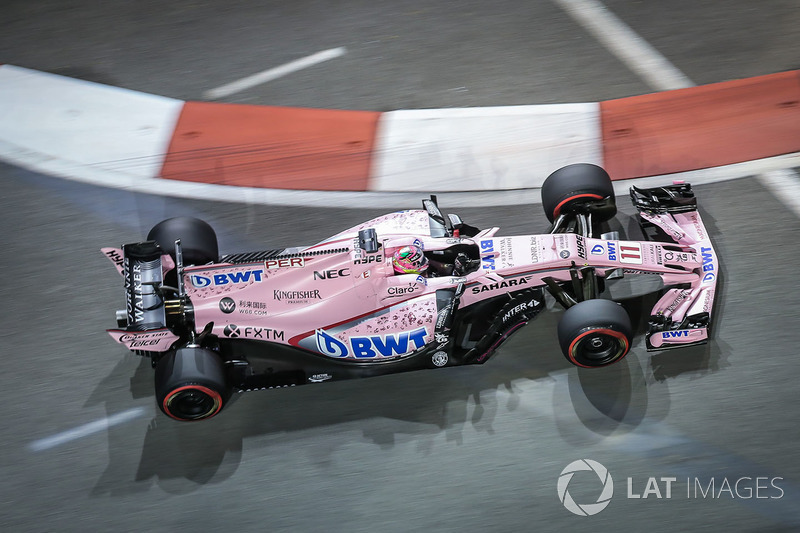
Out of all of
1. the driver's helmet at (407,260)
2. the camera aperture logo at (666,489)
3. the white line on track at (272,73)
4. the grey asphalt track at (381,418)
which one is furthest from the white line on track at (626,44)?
the camera aperture logo at (666,489)

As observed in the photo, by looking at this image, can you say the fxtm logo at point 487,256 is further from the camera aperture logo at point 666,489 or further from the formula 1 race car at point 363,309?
the camera aperture logo at point 666,489

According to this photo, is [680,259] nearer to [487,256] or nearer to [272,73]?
[487,256]

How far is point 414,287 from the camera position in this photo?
5371 millimetres

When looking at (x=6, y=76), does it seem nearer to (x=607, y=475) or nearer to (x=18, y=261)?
(x=18, y=261)

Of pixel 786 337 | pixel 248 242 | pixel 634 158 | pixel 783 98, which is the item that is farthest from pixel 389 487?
pixel 783 98

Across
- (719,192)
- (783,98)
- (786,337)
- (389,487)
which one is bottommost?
(389,487)

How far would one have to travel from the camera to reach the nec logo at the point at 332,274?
5.45 m

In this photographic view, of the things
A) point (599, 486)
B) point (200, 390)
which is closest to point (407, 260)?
point (200, 390)

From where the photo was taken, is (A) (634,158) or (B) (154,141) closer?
(A) (634,158)

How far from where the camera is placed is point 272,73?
7840mm

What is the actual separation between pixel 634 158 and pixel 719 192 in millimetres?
722

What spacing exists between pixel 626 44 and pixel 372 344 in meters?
4.18

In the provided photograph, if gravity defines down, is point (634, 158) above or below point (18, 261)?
above

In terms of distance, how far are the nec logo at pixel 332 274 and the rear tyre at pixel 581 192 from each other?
163 centimetres
